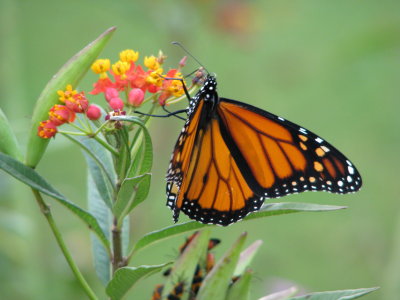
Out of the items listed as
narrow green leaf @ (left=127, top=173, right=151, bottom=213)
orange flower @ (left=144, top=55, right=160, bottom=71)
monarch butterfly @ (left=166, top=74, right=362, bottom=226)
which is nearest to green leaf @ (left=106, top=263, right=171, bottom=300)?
narrow green leaf @ (left=127, top=173, right=151, bottom=213)

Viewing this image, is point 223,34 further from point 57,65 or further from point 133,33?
point 133,33

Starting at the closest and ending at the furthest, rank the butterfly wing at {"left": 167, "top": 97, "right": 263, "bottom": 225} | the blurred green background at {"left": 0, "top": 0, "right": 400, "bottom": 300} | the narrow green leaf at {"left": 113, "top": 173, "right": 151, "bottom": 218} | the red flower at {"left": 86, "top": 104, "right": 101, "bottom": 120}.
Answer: the narrow green leaf at {"left": 113, "top": 173, "right": 151, "bottom": 218} < the red flower at {"left": 86, "top": 104, "right": 101, "bottom": 120} < the butterfly wing at {"left": 167, "top": 97, "right": 263, "bottom": 225} < the blurred green background at {"left": 0, "top": 0, "right": 400, "bottom": 300}

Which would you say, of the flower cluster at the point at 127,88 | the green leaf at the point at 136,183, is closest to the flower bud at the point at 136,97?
the flower cluster at the point at 127,88

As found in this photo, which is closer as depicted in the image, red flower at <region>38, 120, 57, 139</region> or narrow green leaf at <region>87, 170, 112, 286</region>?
red flower at <region>38, 120, 57, 139</region>

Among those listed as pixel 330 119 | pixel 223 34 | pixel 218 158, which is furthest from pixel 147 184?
pixel 330 119

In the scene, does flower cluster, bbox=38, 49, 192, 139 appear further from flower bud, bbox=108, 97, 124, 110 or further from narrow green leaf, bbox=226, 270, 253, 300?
narrow green leaf, bbox=226, 270, 253, 300

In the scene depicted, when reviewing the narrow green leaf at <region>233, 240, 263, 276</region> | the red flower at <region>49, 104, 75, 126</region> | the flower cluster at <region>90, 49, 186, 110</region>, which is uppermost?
the flower cluster at <region>90, 49, 186, 110</region>

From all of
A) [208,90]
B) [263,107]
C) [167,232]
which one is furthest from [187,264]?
[263,107]

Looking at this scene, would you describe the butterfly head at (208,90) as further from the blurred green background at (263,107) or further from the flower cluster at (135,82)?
the blurred green background at (263,107)
